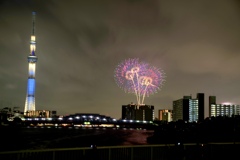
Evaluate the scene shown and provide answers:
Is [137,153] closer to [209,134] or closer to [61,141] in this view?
[209,134]

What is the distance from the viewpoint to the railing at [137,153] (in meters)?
15.7

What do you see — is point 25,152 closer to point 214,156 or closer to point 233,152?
point 214,156

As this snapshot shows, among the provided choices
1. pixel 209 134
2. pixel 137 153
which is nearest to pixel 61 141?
pixel 209 134

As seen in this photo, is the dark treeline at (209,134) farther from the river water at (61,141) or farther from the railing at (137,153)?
the railing at (137,153)

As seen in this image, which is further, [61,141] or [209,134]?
[61,141]

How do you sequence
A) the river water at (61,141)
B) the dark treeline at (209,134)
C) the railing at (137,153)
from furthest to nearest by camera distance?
the river water at (61,141)
the dark treeline at (209,134)
the railing at (137,153)

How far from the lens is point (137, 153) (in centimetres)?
1786

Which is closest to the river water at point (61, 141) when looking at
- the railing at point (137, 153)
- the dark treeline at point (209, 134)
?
the dark treeline at point (209, 134)

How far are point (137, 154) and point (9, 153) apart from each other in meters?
6.42

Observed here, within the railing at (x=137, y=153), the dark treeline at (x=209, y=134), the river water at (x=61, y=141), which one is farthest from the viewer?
the river water at (x=61, y=141)

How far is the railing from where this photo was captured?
51.5 ft

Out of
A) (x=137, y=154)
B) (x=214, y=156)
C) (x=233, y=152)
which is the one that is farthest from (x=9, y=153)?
(x=233, y=152)

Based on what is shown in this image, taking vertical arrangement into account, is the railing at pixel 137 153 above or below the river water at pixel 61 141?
above

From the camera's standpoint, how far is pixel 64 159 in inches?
643
